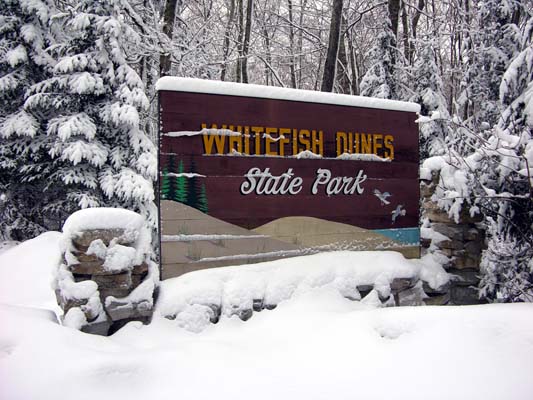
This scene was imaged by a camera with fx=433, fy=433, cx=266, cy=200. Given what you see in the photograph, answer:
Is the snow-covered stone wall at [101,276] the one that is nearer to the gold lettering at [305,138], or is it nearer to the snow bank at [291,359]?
the snow bank at [291,359]

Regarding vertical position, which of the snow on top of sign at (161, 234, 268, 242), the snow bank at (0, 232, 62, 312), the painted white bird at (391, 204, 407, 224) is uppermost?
the painted white bird at (391, 204, 407, 224)

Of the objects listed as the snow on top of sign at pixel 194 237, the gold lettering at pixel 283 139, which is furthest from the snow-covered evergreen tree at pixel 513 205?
the snow on top of sign at pixel 194 237

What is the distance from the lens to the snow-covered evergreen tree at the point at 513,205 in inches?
196

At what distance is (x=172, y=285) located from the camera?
411cm

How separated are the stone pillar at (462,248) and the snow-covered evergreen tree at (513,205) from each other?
157 millimetres

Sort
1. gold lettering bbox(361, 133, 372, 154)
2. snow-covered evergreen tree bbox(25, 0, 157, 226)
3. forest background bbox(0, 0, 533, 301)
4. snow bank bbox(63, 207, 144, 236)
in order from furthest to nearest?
forest background bbox(0, 0, 533, 301) < snow-covered evergreen tree bbox(25, 0, 157, 226) < gold lettering bbox(361, 133, 372, 154) < snow bank bbox(63, 207, 144, 236)

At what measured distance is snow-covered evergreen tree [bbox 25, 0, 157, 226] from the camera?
28.5ft

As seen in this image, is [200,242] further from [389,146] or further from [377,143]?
[389,146]

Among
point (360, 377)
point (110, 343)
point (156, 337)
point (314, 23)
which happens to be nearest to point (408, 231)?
point (360, 377)

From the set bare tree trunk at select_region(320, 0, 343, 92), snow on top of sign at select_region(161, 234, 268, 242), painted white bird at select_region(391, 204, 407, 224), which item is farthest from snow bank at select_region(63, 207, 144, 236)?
bare tree trunk at select_region(320, 0, 343, 92)

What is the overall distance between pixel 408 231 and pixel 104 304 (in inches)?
147

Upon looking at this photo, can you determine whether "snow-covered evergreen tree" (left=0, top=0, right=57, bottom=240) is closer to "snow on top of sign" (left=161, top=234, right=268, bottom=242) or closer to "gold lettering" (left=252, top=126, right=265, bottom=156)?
"snow on top of sign" (left=161, top=234, right=268, bottom=242)

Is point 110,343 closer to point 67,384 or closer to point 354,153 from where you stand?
point 67,384

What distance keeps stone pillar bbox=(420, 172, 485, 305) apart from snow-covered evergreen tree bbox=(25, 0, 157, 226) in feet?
18.2
